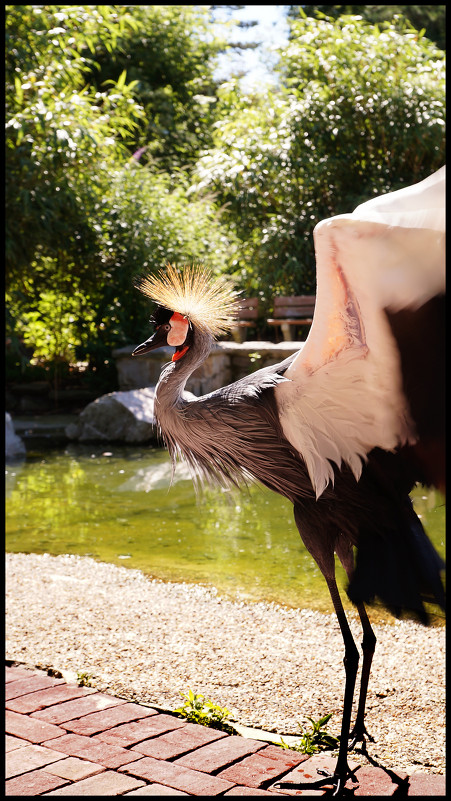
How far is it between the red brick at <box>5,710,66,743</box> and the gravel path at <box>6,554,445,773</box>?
14.5 inches

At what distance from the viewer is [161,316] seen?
117 inches

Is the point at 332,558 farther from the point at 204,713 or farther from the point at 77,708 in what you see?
the point at 77,708

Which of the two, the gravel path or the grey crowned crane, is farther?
the gravel path

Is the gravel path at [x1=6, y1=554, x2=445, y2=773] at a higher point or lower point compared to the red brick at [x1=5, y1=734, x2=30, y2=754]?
lower

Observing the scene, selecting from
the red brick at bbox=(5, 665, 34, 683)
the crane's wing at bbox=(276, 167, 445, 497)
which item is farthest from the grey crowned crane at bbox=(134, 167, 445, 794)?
the red brick at bbox=(5, 665, 34, 683)

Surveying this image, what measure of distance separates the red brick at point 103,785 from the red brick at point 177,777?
0.04 m

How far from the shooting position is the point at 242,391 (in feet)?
8.61

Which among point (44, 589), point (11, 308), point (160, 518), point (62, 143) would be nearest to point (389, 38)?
point (62, 143)

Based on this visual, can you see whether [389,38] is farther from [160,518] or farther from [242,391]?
[242,391]

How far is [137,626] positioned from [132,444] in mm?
5690

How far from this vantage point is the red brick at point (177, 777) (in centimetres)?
236

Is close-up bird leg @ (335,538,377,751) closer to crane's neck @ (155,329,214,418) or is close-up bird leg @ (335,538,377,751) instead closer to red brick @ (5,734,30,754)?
crane's neck @ (155,329,214,418)

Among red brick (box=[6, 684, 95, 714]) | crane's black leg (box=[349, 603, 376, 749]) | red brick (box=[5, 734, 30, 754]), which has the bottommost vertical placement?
red brick (box=[6, 684, 95, 714])

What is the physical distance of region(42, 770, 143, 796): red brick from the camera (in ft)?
7.72
